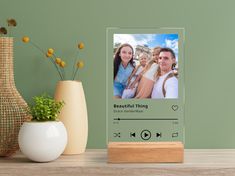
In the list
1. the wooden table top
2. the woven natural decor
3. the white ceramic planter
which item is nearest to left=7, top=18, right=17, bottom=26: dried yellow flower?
the woven natural decor

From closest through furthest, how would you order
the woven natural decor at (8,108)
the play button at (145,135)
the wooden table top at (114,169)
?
the wooden table top at (114,169) < the woven natural decor at (8,108) < the play button at (145,135)

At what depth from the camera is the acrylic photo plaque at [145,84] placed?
1896 millimetres

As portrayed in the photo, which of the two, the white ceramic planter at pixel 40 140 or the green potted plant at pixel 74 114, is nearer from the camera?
the white ceramic planter at pixel 40 140

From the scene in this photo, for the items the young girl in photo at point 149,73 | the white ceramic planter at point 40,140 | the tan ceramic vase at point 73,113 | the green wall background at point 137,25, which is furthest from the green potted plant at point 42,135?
the young girl in photo at point 149,73

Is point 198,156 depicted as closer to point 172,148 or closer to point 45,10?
point 172,148

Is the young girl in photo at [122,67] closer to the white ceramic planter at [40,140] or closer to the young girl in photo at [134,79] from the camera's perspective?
the young girl in photo at [134,79]

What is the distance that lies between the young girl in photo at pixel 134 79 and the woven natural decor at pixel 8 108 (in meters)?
0.43

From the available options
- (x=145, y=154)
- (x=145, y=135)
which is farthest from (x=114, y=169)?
(x=145, y=135)

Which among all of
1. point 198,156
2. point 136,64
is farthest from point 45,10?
point 198,156

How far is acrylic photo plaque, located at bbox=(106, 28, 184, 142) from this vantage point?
6.22 feet

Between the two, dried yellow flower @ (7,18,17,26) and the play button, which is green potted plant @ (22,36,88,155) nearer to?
dried yellow flower @ (7,18,17,26)

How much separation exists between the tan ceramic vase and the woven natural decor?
15cm

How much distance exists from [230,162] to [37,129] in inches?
26.4

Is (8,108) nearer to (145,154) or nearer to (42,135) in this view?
(42,135)
